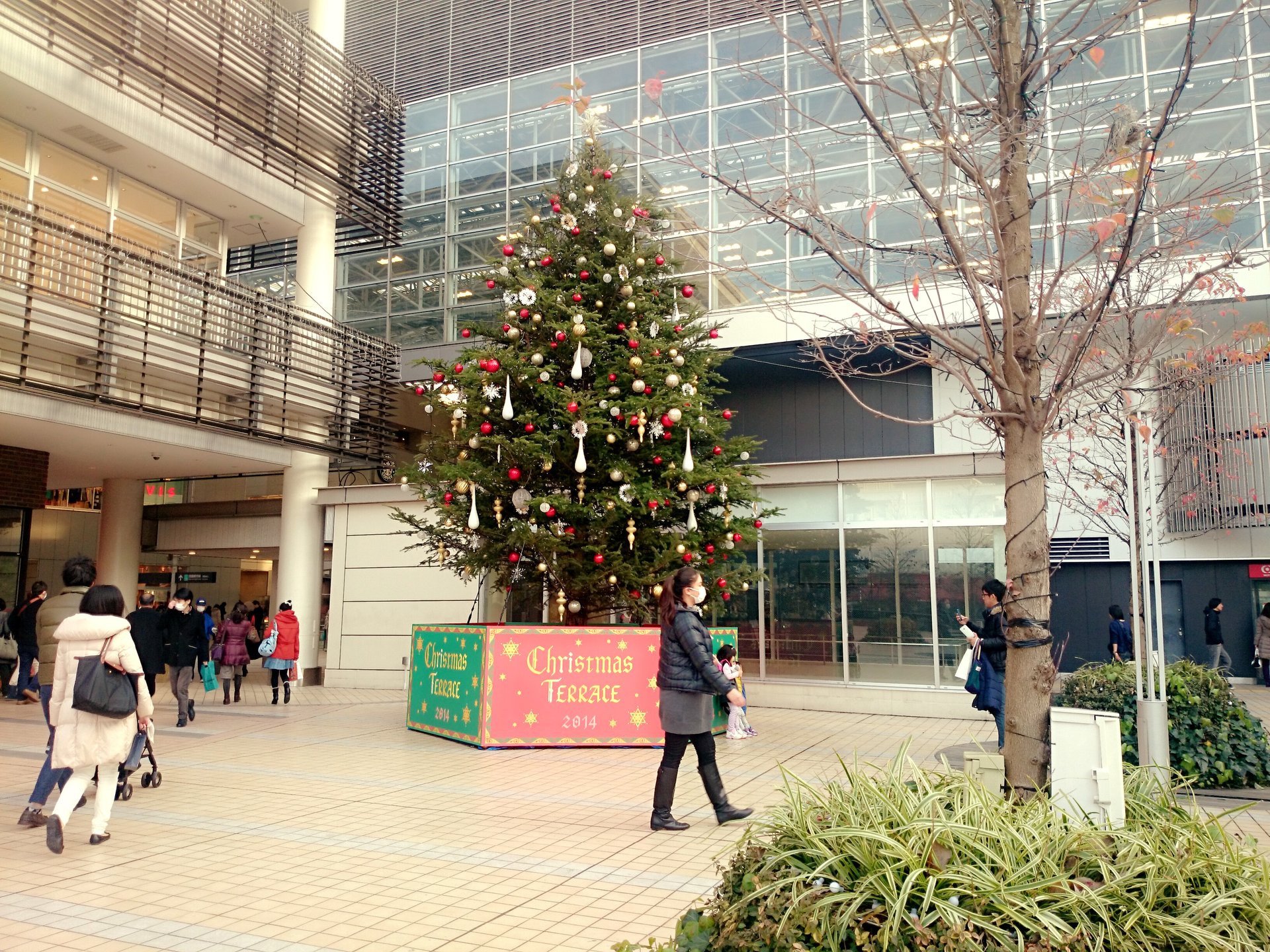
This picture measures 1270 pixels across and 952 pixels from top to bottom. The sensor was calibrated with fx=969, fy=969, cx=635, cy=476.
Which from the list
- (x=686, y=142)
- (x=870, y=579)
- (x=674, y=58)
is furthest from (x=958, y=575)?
(x=674, y=58)

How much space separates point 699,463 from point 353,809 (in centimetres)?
623

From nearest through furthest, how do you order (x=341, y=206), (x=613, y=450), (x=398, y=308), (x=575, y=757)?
(x=575, y=757) → (x=613, y=450) → (x=341, y=206) → (x=398, y=308)

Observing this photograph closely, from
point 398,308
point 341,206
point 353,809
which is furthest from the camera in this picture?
point 398,308

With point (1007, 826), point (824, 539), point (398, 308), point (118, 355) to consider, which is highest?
point (398, 308)

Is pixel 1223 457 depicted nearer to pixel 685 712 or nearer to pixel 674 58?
pixel 674 58

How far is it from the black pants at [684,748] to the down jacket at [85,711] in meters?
3.52

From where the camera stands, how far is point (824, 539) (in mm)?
16312

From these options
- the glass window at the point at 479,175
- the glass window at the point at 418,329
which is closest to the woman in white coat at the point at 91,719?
the glass window at the point at 418,329

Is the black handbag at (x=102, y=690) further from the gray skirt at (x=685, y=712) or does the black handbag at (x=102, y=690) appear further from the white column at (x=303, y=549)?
the white column at (x=303, y=549)

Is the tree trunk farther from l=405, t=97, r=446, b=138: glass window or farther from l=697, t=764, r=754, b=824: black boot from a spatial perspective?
l=405, t=97, r=446, b=138: glass window

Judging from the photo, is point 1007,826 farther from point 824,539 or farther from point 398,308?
point 398,308

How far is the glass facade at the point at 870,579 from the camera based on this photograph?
49.4 ft

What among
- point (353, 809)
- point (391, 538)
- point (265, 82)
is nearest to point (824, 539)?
point (391, 538)

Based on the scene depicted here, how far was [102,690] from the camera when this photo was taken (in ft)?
20.2
